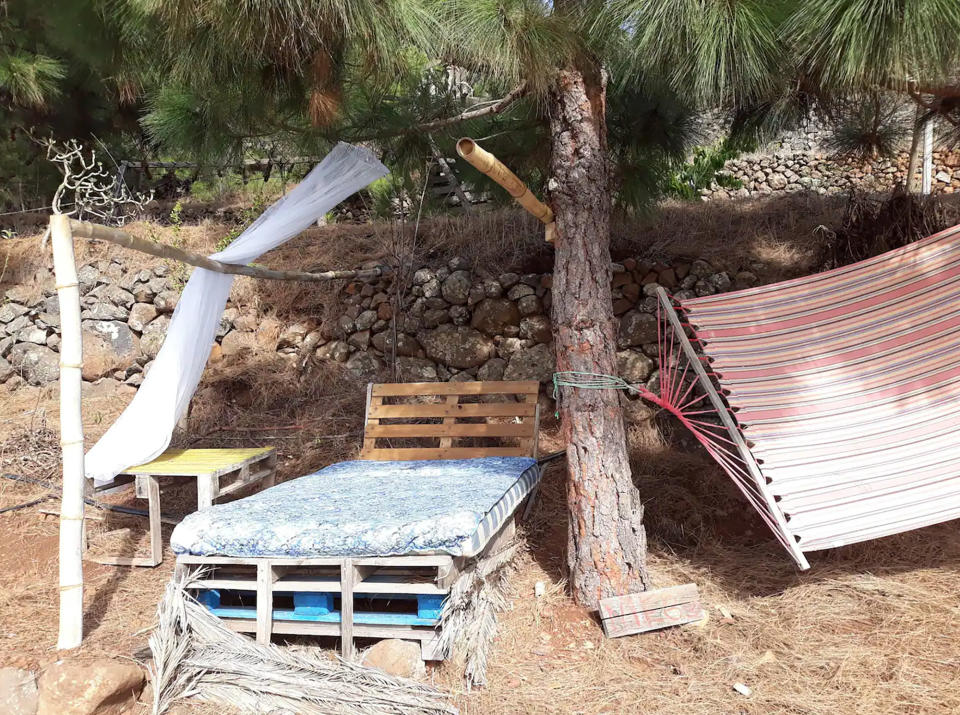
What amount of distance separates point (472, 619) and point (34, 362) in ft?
17.4

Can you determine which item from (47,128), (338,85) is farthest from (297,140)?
(47,128)

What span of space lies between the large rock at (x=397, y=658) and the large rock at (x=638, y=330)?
2.97 metres

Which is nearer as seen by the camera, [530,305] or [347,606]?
[347,606]

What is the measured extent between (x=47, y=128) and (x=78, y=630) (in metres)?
6.01

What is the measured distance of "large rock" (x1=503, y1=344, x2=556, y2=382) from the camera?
16.4 feet

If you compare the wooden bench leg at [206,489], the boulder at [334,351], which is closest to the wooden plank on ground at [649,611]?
the wooden bench leg at [206,489]

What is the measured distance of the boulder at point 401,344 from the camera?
5.29 m

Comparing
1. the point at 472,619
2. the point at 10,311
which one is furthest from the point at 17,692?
the point at 10,311

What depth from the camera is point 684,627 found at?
2.60 meters

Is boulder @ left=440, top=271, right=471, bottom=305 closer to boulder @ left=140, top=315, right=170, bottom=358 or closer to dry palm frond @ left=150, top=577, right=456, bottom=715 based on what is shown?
boulder @ left=140, top=315, right=170, bottom=358

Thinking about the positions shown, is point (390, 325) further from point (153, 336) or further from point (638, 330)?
point (153, 336)

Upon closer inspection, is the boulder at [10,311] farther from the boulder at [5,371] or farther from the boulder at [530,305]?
the boulder at [530,305]

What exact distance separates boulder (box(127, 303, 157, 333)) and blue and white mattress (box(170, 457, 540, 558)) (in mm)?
3574

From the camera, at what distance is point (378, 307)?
546 cm
